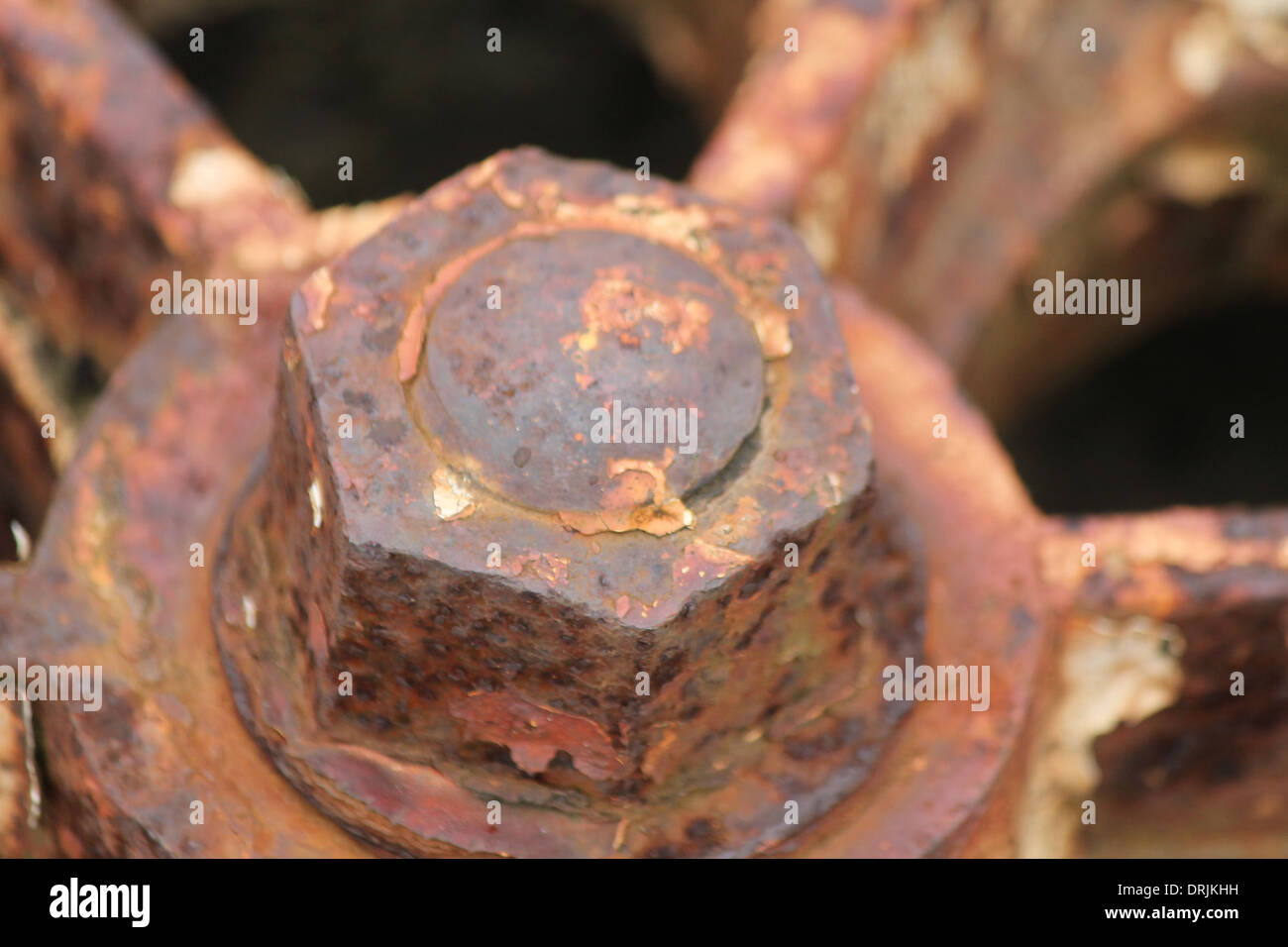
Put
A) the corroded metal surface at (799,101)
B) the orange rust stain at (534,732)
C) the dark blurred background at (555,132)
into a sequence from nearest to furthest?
1. the orange rust stain at (534,732)
2. the corroded metal surface at (799,101)
3. the dark blurred background at (555,132)

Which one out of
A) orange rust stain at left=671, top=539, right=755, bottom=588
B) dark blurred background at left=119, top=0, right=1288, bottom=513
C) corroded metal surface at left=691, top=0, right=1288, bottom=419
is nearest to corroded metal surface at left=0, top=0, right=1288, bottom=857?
orange rust stain at left=671, top=539, right=755, bottom=588

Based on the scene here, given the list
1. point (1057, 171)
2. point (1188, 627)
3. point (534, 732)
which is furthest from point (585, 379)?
point (1057, 171)

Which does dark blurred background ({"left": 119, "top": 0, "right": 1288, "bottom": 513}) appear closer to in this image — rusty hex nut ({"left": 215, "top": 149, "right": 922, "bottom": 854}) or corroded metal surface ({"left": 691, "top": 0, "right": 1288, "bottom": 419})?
corroded metal surface ({"left": 691, "top": 0, "right": 1288, "bottom": 419})

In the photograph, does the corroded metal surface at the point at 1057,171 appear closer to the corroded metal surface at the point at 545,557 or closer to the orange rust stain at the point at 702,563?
the corroded metal surface at the point at 545,557

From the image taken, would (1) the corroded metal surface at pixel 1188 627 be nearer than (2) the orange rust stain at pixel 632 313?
No

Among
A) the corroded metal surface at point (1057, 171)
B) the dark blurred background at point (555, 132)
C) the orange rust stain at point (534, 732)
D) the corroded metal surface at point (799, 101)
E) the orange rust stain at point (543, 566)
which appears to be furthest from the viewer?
the dark blurred background at point (555, 132)

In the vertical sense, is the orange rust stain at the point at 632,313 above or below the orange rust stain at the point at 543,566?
above

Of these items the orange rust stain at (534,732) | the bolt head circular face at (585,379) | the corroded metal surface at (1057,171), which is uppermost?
the corroded metal surface at (1057,171)

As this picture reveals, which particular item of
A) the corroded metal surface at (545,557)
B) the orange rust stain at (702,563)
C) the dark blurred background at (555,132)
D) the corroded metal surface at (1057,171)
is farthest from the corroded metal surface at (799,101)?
the dark blurred background at (555,132)

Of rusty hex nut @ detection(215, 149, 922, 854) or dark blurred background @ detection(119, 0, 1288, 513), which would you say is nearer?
rusty hex nut @ detection(215, 149, 922, 854)
